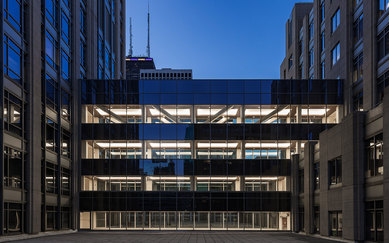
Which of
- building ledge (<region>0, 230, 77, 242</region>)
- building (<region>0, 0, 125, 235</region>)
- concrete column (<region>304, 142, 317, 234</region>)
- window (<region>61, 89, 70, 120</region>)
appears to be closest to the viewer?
building ledge (<region>0, 230, 77, 242</region>)

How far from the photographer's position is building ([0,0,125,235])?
28469mm

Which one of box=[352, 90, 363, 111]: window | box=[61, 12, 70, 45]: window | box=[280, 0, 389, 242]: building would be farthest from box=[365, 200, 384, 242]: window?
box=[61, 12, 70, 45]: window

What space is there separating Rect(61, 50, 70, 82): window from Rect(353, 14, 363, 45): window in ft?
94.2

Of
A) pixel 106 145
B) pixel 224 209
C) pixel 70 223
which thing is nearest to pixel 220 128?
pixel 224 209

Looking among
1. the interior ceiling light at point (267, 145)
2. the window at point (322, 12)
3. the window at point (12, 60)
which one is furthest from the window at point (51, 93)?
the window at point (322, 12)

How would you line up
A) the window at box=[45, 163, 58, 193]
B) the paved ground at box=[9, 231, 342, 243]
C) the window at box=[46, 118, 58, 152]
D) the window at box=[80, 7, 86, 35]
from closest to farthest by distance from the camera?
the paved ground at box=[9, 231, 342, 243]
the window at box=[45, 163, 58, 193]
the window at box=[46, 118, 58, 152]
the window at box=[80, 7, 86, 35]

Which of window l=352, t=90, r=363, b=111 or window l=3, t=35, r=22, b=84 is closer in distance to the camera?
window l=3, t=35, r=22, b=84

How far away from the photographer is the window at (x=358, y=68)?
37.7m

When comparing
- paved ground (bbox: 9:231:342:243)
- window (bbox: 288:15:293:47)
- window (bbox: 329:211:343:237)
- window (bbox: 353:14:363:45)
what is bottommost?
paved ground (bbox: 9:231:342:243)

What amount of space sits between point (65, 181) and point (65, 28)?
50.8 feet

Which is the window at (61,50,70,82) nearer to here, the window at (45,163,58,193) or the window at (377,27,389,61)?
the window at (45,163,58,193)

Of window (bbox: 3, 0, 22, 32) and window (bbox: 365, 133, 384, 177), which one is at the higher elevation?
window (bbox: 3, 0, 22, 32)

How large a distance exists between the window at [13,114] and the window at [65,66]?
10048mm

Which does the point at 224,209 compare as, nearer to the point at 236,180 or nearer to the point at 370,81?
the point at 236,180
